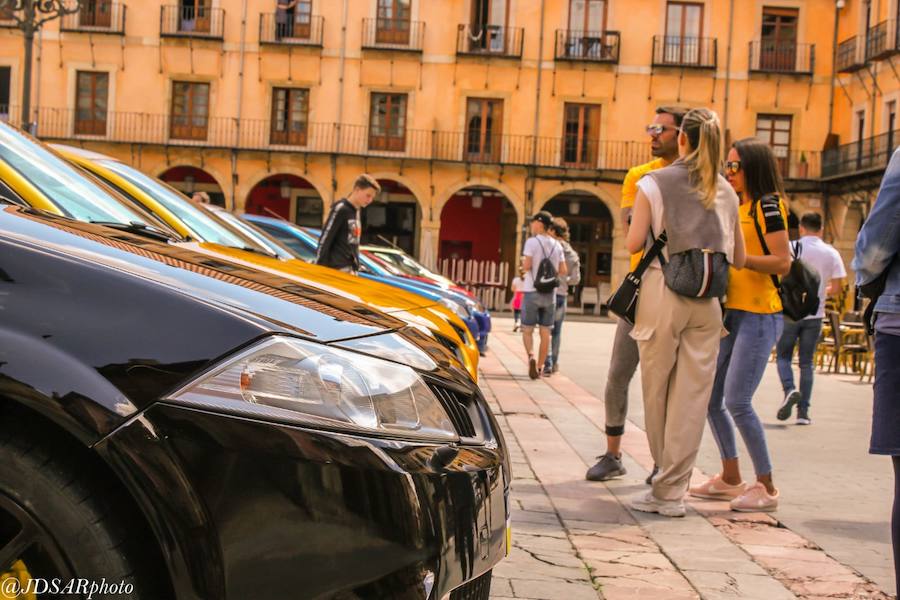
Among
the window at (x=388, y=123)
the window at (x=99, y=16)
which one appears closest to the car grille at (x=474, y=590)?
the window at (x=388, y=123)

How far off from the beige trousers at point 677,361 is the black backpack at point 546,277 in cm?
653

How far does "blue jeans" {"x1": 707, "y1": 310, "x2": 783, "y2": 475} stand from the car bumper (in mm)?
3606

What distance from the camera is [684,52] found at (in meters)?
35.3

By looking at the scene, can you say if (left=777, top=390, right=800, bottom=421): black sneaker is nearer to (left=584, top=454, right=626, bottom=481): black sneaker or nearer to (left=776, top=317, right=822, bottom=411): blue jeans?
(left=776, top=317, right=822, bottom=411): blue jeans

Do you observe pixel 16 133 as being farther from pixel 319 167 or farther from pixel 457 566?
pixel 319 167

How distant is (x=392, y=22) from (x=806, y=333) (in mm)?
26927

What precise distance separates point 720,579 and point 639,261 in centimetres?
173

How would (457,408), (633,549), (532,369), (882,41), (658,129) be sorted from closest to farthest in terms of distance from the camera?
(457,408)
(633,549)
(658,129)
(532,369)
(882,41)

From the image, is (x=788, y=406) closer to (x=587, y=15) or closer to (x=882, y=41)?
(x=882, y=41)

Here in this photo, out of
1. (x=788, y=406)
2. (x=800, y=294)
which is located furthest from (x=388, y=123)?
(x=800, y=294)

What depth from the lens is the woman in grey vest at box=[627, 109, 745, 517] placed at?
17.1 ft

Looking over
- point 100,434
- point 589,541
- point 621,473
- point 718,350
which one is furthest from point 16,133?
point 621,473

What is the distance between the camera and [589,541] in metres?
4.64

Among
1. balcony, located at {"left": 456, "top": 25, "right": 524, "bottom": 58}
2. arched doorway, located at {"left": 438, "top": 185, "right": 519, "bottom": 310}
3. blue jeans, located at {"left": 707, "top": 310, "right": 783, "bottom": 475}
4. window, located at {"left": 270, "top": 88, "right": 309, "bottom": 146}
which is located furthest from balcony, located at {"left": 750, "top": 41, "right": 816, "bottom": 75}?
blue jeans, located at {"left": 707, "top": 310, "right": 783, "bottom": 475}
